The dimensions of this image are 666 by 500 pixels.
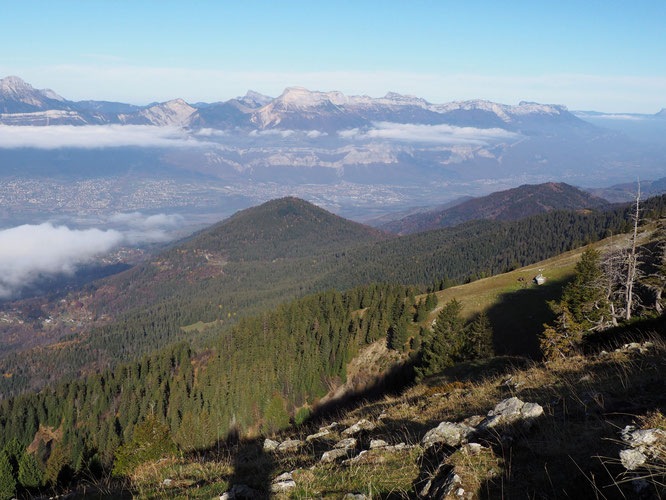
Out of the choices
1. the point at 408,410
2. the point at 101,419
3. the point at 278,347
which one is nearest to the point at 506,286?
the point at 278,347

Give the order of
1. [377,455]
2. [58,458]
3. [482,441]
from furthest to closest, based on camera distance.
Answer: [58,458] → [377,455] → [482,441]

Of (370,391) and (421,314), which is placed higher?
(421,314)

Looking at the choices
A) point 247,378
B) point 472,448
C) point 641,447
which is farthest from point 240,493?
point 247,378

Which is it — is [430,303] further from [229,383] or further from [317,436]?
[317,436]

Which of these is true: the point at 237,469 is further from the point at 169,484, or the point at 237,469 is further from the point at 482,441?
the point at 482,441

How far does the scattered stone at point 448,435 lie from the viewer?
32.0 ft

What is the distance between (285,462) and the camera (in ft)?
39.1

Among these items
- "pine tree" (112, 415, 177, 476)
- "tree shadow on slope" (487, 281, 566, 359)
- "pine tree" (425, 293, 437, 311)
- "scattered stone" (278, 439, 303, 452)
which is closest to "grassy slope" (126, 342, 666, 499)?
"scattered stone" (278, 439, 303, 452)

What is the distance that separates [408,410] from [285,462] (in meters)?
6.67

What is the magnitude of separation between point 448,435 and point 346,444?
159 inches

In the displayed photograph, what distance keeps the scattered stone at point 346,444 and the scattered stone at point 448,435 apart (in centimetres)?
304

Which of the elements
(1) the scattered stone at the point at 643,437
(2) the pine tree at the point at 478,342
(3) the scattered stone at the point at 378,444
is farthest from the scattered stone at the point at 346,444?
(2) the pine tree at the point at 478,342

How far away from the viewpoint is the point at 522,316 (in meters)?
73.4

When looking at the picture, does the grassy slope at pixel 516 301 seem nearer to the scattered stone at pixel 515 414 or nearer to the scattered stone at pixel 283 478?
the scattered stone at pixel 515 414
